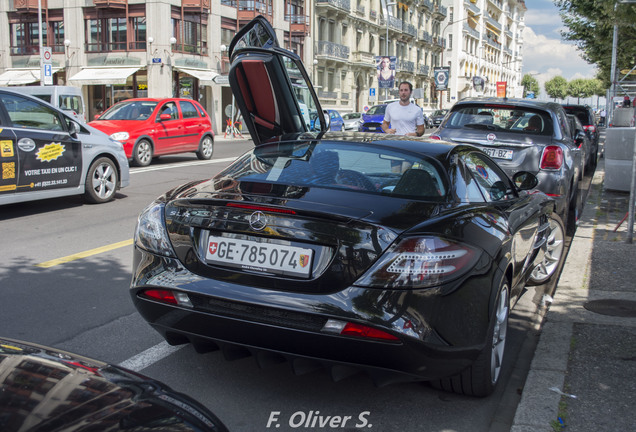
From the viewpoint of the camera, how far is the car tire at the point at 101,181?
9.88 m

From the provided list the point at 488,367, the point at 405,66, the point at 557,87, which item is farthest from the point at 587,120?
the point at 557,87

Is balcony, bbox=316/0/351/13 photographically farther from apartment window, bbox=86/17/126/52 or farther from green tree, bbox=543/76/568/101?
green tree, bbox=543/76/568/101

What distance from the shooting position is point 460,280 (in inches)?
124

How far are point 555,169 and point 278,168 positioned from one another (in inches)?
199

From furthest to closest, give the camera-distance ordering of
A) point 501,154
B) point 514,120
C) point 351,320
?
1. point 514,120
2. point 501,154
3. point 351,320

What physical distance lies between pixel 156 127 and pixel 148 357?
12935 millimetres

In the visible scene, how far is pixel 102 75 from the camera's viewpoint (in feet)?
124

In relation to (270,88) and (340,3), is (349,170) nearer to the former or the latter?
(270,88)

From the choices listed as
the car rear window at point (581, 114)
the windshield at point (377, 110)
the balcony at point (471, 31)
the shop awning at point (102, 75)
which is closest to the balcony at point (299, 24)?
the shop awning at point (102, 75)

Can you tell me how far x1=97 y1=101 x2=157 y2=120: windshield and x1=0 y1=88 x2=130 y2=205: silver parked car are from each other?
6448 millimetres

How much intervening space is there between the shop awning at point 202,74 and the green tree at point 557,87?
432 feet

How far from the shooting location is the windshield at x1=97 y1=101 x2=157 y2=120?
1652 cm

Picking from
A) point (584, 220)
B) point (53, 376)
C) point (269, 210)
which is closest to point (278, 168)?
point (269, 210)

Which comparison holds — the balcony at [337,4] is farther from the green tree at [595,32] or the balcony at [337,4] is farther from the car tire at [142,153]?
the car tire at [142,153]
